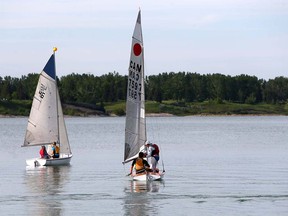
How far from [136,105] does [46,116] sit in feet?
55.9

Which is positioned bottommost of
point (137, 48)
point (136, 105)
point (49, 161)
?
point (49, 161)

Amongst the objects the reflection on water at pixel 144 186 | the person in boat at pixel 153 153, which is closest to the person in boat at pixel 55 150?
the reflection on water at pixel 144 186

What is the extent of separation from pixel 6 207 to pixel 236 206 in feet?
34.4

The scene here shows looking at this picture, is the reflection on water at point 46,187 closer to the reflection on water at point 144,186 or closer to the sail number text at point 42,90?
the reflection on water at point 144,186

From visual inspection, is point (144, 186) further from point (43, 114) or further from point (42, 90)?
point (42, 90)

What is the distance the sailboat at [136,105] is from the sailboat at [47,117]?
15572 mm

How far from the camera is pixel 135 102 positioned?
5128 cm

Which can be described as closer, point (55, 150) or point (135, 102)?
point (135, 102)

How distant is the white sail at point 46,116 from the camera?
66.6 metres

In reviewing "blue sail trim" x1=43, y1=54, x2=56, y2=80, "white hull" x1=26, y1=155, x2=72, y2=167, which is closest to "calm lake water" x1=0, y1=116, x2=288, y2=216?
"white hull" x1=26, y1=155, x2=72, y2=167

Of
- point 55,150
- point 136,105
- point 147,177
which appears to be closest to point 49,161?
point 55,150

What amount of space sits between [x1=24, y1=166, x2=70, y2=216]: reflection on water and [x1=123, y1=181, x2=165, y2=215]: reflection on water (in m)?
3.22

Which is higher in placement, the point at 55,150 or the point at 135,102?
the point at 135,102

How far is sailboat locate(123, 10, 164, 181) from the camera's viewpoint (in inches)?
1987
